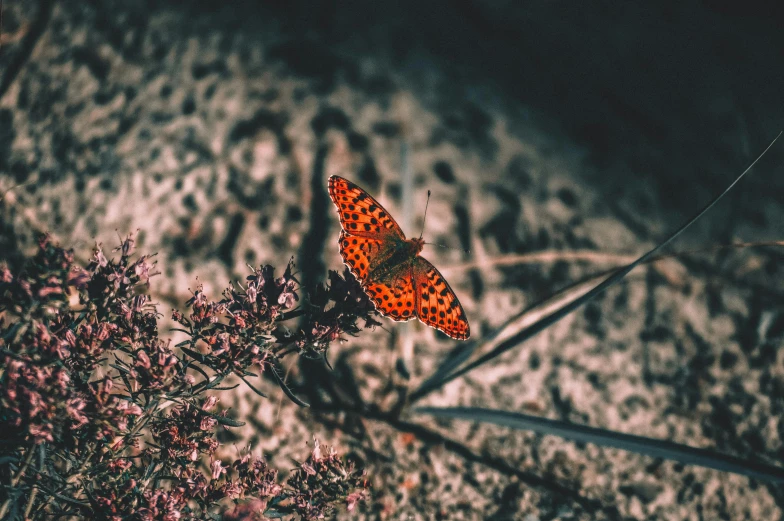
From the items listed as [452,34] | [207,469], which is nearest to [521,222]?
[452,34]

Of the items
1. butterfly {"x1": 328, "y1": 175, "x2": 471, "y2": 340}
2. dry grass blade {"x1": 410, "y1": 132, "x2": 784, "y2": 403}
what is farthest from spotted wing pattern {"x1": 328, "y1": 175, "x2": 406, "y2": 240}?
dry grass blade {"x1": 410, "y1": 132, "x2": 784, "y2": 403}

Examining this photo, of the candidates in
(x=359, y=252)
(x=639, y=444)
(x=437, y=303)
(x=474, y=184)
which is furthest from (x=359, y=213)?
(x=639, y=444)

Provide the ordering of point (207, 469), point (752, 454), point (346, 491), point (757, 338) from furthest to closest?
point (757, 338)
point (752, 454)
point (207, 469)
point (346, 491)

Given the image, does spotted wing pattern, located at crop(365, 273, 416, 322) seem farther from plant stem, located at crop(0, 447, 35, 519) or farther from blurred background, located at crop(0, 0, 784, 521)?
plant stem, located at crop(0, 447, 35, 519)

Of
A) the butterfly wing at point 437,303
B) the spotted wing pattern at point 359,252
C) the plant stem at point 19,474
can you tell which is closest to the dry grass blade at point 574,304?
the butterfly wing at point 437,303

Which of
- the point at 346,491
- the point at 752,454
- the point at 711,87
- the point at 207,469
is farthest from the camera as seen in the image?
the point at 711,87

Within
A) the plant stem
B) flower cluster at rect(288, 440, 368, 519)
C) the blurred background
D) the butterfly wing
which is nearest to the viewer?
the plant stem

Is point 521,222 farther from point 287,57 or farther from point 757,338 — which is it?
point 287,57

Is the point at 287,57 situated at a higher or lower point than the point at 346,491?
higher
